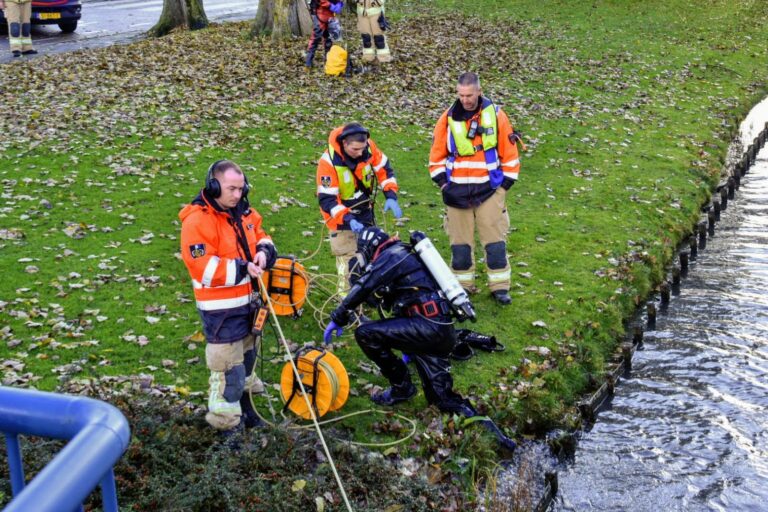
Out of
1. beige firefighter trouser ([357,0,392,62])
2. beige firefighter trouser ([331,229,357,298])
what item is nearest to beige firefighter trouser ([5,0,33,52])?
beige firefighter trouser ([357,0,392,62])

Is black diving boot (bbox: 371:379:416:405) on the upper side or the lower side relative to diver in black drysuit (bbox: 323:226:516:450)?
lower

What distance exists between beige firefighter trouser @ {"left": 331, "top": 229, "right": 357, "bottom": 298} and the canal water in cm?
344

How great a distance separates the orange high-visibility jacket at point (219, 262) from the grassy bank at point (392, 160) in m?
1.40

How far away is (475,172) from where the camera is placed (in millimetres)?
9812

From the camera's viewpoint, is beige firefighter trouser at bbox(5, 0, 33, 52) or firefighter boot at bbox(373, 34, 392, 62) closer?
beige firefighter trouser at bbox(5, 0, 33, 52)

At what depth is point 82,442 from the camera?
1521mm

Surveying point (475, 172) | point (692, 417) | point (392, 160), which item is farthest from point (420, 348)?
point (392, 160)

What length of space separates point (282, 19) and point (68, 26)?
7.58 meters

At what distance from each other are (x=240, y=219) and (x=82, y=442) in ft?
18.0

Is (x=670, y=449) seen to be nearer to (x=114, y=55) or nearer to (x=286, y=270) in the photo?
(x=286, y=270)

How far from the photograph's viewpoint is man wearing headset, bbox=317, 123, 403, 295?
28.9ft

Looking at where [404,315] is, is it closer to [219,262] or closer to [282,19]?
[219,262]

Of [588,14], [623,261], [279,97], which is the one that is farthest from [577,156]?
[588,14]

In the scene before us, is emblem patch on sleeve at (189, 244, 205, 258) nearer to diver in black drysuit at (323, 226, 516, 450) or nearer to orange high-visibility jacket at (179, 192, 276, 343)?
orange high-visibility jacket at (179, 192, 276, 343)
